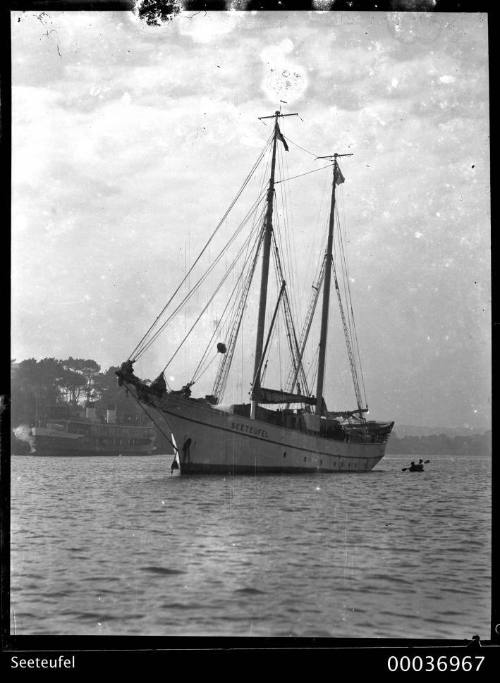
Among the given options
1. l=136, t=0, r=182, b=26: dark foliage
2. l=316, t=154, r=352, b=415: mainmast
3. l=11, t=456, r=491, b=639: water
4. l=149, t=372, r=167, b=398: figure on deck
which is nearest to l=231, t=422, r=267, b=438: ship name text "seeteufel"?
l=149, t=372, r=167, b=398: figure on deck

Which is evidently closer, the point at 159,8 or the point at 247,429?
the point at 159,8

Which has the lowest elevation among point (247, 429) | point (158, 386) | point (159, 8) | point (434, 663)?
point (247, 429)

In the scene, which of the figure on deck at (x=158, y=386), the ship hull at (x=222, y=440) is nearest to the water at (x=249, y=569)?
the figure on deck at (x=158, y=386)

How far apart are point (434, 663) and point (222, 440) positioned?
2509cm

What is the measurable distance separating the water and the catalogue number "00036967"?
87cm

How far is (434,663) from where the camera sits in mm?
3877

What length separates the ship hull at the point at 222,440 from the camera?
28078 mm

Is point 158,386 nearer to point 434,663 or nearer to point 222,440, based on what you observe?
point 222,440

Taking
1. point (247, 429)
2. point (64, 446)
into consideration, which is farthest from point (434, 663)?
point (64, 446)

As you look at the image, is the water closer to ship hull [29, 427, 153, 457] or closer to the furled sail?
the furled sail

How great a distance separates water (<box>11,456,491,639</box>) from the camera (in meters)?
6.07

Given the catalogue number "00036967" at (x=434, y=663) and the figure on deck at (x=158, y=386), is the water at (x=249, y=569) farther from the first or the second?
the figure on deck at (x=158, y=386)

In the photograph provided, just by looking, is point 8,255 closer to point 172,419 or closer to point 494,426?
point 494,426

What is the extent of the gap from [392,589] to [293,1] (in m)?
6.13
